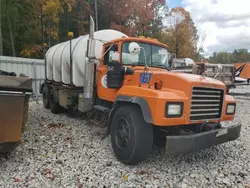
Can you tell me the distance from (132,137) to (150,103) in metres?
0.67

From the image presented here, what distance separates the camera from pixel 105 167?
150 inches

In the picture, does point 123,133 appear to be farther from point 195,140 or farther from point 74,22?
point 74,22

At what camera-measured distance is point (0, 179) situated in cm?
335

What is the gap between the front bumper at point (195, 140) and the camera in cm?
318

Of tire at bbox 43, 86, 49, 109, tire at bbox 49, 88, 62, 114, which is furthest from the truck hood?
tire at bbox 43, 86, 49, 109

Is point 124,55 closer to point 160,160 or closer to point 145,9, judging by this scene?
point 160,160

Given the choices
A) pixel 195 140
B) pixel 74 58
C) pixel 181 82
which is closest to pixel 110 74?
pixel 181 82

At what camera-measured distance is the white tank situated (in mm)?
6098

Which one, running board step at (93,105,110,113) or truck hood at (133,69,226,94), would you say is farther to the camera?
running board step at (93,105,110,113)

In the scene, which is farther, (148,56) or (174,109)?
(148,56)

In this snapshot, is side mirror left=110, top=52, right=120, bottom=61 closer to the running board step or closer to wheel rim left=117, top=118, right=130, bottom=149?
the running board step

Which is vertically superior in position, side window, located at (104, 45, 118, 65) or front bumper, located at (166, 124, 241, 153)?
side window, located at (104, 45, 118, 65)

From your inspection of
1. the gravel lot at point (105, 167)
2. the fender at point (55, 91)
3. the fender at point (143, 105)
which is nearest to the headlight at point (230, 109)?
the gravel lot at point (105, 167)

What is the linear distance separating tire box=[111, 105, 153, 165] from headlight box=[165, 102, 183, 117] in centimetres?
49
